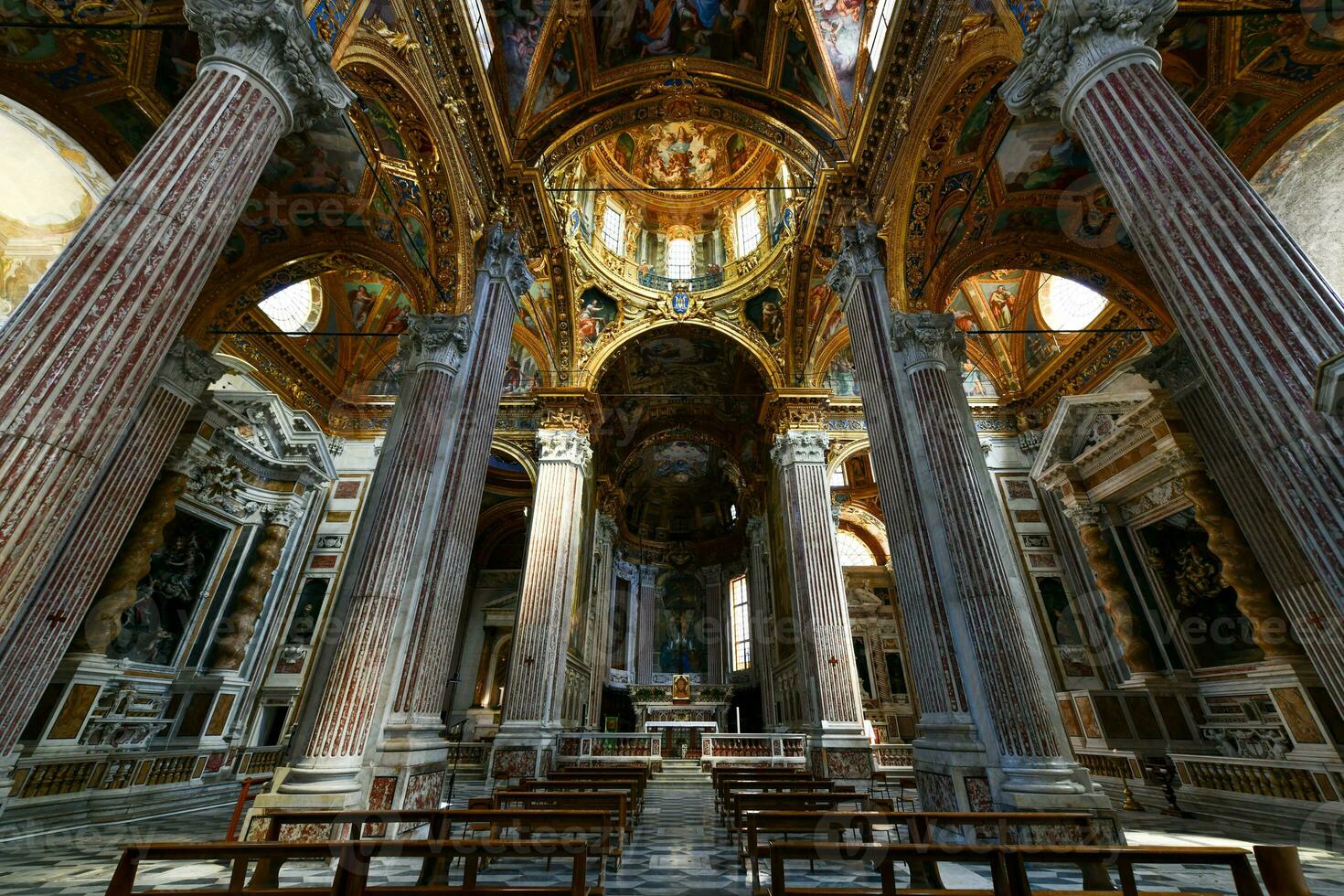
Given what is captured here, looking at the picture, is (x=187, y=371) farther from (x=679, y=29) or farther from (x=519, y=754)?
(x=679, y=29)

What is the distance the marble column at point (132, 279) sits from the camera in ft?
11.8

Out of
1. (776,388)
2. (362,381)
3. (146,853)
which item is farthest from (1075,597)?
(362,381)

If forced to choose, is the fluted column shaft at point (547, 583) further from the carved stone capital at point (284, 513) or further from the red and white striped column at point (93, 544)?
the red and white striped column at point (93, 544)

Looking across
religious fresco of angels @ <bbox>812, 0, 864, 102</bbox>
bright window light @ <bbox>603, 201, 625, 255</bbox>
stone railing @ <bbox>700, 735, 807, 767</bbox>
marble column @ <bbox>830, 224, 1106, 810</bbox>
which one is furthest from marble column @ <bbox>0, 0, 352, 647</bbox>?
bright window light @ <bbox>603, 201, 625, 255</bbox>

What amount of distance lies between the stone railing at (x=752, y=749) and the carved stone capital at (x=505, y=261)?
1128 cm

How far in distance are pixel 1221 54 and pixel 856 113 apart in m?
5.29

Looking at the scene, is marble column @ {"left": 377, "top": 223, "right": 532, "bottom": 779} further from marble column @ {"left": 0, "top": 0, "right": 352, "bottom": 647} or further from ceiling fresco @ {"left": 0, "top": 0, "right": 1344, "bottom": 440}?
marble column @ {"left": 0, "top": 0, "right": 352, "bottom": 647}

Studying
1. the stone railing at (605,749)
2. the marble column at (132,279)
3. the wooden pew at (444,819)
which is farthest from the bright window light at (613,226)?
the wooden pew at (444,819)

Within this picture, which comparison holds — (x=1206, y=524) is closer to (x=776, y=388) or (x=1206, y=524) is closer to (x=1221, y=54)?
(x=1221, y=54)

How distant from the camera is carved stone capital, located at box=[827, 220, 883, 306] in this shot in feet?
33.0

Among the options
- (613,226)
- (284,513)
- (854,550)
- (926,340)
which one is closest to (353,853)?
(926,340)

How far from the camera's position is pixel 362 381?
17.2m

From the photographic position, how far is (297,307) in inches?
588

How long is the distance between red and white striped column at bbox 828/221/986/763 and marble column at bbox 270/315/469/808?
673 centimetres
